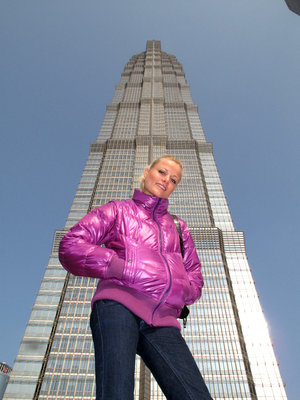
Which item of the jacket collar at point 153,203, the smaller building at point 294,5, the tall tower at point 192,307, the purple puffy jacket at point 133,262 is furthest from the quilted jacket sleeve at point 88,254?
the tall tower at point 192,307

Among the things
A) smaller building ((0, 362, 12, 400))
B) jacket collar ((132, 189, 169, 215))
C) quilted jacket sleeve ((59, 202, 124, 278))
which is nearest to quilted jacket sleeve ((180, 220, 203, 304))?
jacket collar ((132, 189, 169, 215))

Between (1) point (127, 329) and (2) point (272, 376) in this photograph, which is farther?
(2) point (272, 376)

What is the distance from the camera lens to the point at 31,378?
41438mm

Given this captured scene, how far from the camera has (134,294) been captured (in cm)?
241

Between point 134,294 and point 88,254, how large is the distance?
0.50 metres

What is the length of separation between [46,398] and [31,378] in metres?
3.68

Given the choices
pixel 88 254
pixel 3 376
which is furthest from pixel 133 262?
pixel 3 376

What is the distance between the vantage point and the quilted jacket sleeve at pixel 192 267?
2.80 m

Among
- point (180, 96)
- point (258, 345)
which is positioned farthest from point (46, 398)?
point (180, 96)

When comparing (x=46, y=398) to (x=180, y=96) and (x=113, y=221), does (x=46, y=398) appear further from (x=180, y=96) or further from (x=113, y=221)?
(x=180, y=96)

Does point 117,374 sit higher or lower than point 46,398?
lower

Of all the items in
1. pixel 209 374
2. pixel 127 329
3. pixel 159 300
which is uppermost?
pixel 209 374

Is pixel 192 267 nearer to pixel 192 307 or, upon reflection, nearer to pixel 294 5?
pixel 294 5

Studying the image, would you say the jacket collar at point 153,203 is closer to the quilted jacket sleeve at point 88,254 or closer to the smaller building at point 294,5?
the quilted jacket sleeve at point 88,254
